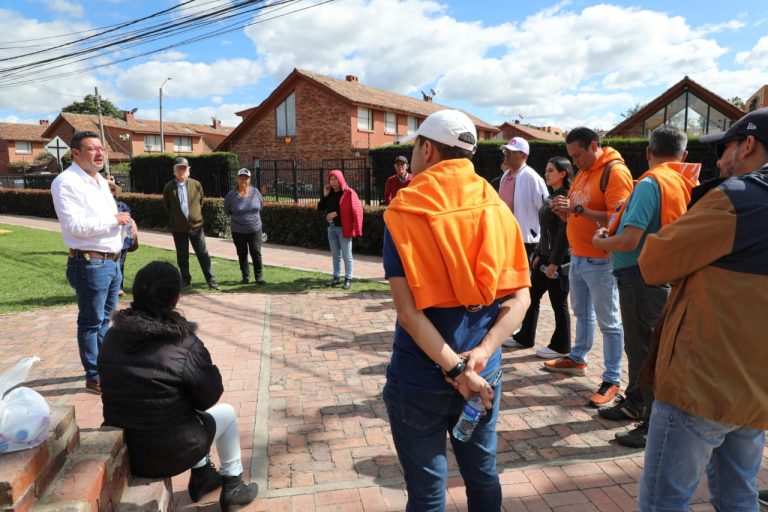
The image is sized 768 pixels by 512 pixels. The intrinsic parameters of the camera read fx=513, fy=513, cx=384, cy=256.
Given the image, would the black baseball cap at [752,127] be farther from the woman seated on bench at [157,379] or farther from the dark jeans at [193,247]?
the dark jeans at [193,247]

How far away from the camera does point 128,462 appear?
238 cm

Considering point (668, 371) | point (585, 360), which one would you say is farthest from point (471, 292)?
point (585, 360)

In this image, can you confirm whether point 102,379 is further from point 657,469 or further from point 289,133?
point 289,133

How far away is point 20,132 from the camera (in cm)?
5653

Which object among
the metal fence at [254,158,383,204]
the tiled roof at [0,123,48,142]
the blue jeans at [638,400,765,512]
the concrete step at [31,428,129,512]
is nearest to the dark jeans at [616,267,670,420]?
the blue jeans at [638,400,765,512]

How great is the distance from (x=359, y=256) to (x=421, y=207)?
9745 millimetres

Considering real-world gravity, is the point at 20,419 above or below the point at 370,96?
below

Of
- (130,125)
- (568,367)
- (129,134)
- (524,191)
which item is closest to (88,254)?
(524,191)

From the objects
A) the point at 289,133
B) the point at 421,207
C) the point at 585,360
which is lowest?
the point at 585,360

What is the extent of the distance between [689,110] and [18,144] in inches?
2481

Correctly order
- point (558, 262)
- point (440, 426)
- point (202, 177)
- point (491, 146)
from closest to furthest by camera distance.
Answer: point (440, 426)
point (558, 262)
point (491, 146)
point (202, 177)

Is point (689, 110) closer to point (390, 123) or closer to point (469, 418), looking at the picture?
point (390, 123)

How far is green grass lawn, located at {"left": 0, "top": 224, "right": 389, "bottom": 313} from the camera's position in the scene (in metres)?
7.64

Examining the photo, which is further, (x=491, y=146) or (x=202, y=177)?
(x=202, y=177)
